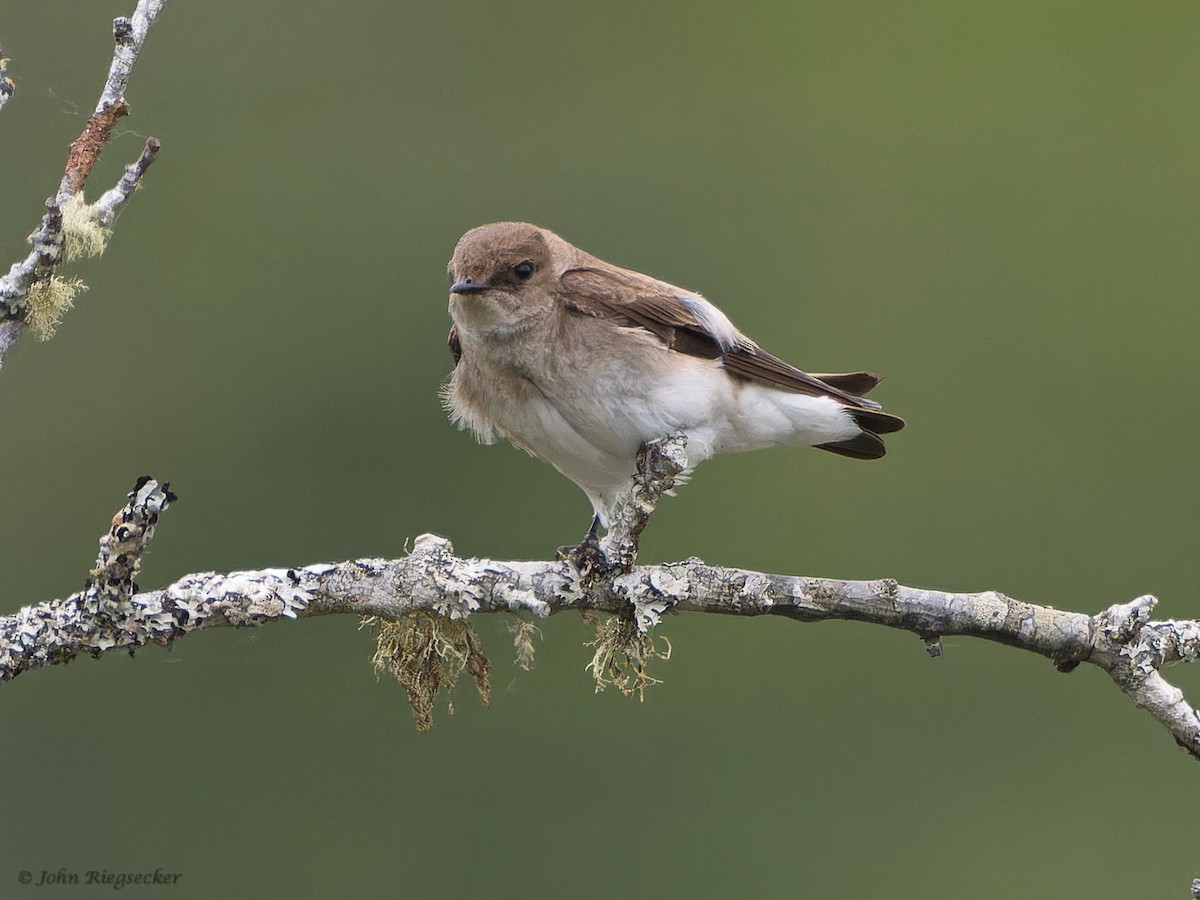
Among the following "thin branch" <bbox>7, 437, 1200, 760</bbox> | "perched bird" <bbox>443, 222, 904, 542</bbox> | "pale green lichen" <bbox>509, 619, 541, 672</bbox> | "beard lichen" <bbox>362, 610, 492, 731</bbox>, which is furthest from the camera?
"perched bird" <bbox>443, 222, 904, 542</bbox>

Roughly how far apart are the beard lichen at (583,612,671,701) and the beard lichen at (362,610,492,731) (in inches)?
8.3

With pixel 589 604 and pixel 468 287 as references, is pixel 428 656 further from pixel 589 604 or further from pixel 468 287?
pixel 468 287

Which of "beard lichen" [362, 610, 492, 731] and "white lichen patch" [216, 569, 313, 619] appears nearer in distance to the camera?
"white lichen patch" [216, 569, 313, 619]

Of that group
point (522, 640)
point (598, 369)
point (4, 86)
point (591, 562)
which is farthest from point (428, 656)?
point (4, 86)

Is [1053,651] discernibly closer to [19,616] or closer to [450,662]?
[450,662]

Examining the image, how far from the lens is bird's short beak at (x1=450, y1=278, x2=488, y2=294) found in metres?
2.64

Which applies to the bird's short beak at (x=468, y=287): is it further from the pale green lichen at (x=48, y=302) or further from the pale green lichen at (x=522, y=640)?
the pale green lichen at (x=48, y=302)

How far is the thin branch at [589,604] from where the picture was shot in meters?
1.87

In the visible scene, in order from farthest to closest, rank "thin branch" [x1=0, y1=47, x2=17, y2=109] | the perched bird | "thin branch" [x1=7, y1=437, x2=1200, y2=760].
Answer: the perched bird
"thin branch" [x1=7, y1=437, x2=1200, y2=760]
"thin branch" [x1=0, y1=47, x2=17, y2=109]

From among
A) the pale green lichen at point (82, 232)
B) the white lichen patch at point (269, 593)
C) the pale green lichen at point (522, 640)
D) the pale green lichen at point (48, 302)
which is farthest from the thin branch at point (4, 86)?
the pale green lichen at point (522, 640)

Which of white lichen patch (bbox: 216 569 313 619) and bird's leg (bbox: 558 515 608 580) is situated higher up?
bird's leg (bbox: 558 515 608 580)

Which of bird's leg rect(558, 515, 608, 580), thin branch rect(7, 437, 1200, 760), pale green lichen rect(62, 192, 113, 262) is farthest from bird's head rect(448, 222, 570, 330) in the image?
pale green lichen rect(62, 192, 113, 262)

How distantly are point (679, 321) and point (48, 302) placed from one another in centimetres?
139

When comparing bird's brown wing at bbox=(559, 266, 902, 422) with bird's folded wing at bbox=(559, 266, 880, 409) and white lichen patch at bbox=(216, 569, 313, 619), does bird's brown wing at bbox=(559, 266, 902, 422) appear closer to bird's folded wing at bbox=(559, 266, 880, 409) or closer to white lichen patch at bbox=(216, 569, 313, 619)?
bird's folded wing at bbox=(559, 266, 880, 409)
